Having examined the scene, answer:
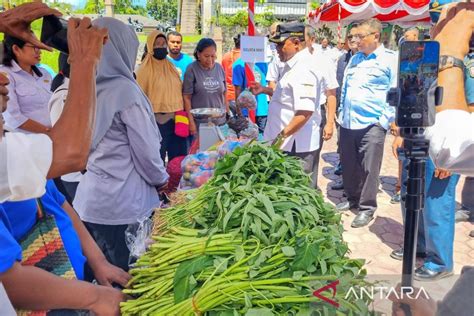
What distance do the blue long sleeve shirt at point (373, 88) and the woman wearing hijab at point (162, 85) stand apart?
1899mm

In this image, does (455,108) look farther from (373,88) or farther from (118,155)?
(373,88)

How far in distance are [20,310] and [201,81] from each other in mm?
3762

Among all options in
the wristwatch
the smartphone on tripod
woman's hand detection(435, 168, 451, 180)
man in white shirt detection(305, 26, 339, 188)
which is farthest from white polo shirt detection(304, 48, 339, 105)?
the wristwatch

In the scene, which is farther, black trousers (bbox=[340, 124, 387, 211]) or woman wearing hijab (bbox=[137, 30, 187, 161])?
woman wearing hijab (bbox=[137, 30, 187, 161])

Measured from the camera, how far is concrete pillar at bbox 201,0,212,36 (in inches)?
1007

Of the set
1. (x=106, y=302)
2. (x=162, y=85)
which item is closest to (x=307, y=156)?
(x=162, y=85)

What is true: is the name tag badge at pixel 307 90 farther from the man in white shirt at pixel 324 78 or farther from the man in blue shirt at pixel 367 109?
the man in blue shirt at pixel 367 109

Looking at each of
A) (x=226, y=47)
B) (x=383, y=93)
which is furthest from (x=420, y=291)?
(x=226, y=47)

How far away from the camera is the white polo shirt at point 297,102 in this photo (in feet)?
11.2

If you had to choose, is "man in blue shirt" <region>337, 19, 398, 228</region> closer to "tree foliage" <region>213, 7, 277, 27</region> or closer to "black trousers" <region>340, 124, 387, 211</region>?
"black trousers" <region>340, 124, 387, 211</region>

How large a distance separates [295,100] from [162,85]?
5.52 ft

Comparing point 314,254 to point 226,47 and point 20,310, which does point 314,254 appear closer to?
point 20,310

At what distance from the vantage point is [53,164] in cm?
101

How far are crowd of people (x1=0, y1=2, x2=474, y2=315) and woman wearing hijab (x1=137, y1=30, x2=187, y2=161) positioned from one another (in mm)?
11
